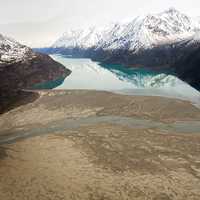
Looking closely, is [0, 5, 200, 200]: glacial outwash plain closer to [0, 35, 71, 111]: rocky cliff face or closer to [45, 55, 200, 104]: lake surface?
[45, 55, 200, 104]: lake surface

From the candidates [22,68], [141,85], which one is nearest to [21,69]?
[22,68]

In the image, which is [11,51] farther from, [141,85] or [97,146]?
[97,146]

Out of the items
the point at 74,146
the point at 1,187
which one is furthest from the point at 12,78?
the point at 1,187

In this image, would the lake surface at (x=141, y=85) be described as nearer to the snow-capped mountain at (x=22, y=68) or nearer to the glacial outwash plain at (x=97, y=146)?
the glacial outwash plain at (x=97, y=146)

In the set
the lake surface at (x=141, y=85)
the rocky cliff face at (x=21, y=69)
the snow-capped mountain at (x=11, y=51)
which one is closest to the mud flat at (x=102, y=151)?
the lake surface at (x=141, y=85)

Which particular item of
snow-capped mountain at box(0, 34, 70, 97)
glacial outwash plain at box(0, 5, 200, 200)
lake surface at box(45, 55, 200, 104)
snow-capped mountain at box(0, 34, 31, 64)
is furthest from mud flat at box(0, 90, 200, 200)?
snow-capped mountain at box(0, 34, 31, 64)

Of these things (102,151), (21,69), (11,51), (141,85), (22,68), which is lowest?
(102,151)

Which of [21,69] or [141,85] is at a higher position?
[21,69]
